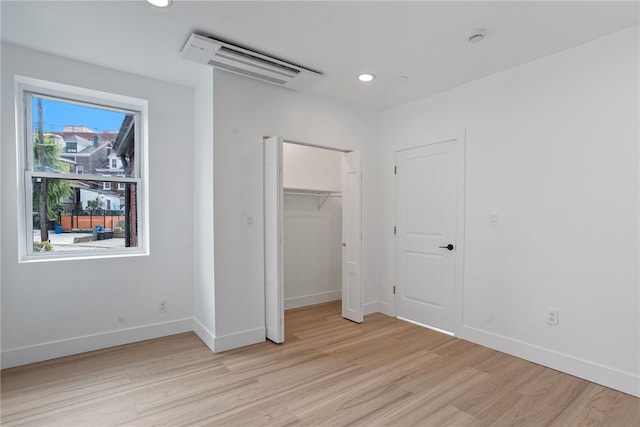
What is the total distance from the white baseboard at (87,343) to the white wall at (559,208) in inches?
120

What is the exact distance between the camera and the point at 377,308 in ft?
14.0

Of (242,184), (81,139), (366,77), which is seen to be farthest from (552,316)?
(81,139)

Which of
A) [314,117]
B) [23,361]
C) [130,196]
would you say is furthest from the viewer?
[314,117]

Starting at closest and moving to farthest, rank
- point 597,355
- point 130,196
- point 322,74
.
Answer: point 597,355 → point 322,74 → point 130,196

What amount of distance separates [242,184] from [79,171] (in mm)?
1548

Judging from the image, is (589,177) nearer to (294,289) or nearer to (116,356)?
(294,289)

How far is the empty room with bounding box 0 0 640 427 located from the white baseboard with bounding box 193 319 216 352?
31 mm

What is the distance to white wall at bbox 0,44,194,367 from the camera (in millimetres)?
2674

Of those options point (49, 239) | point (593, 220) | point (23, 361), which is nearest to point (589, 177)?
point (593, 220)

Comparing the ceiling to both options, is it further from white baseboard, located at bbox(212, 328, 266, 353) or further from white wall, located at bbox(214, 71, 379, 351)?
white baseboard, located at bbox(212, 328, 266, 353)

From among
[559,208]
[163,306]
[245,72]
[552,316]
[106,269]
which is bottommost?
[163,306]

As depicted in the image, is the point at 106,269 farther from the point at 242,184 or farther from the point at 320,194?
the point at 320,194

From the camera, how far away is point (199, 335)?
338 centimetres

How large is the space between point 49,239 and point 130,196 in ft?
2.52
